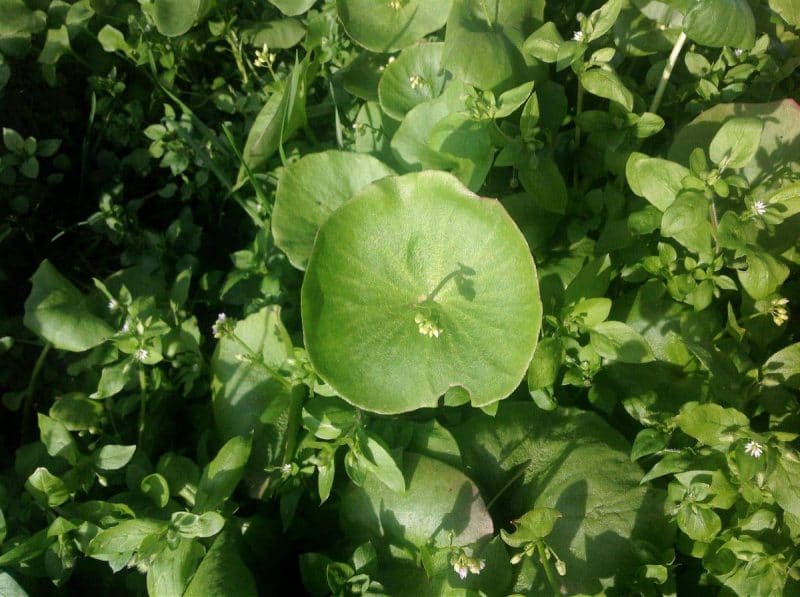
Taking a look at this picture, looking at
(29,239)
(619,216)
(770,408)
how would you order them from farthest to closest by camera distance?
(29,239)
(619,216)
(770,408)

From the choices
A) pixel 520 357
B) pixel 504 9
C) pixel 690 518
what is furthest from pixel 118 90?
pixel 690 518

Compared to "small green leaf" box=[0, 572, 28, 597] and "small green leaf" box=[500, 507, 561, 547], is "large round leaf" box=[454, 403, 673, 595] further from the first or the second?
"small green leaf" box=[0, 572, 28, 597]

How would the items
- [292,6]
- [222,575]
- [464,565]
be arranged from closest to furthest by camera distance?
[464,565], [222,575], [292,6]

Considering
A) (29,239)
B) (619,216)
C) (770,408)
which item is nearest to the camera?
(770,408)

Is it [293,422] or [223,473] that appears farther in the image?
[293,422]

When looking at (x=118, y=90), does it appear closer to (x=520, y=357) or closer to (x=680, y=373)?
(x=520, y=357)

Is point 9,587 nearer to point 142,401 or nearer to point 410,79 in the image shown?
point 142,401

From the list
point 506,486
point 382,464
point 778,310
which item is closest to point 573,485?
point 506,486
